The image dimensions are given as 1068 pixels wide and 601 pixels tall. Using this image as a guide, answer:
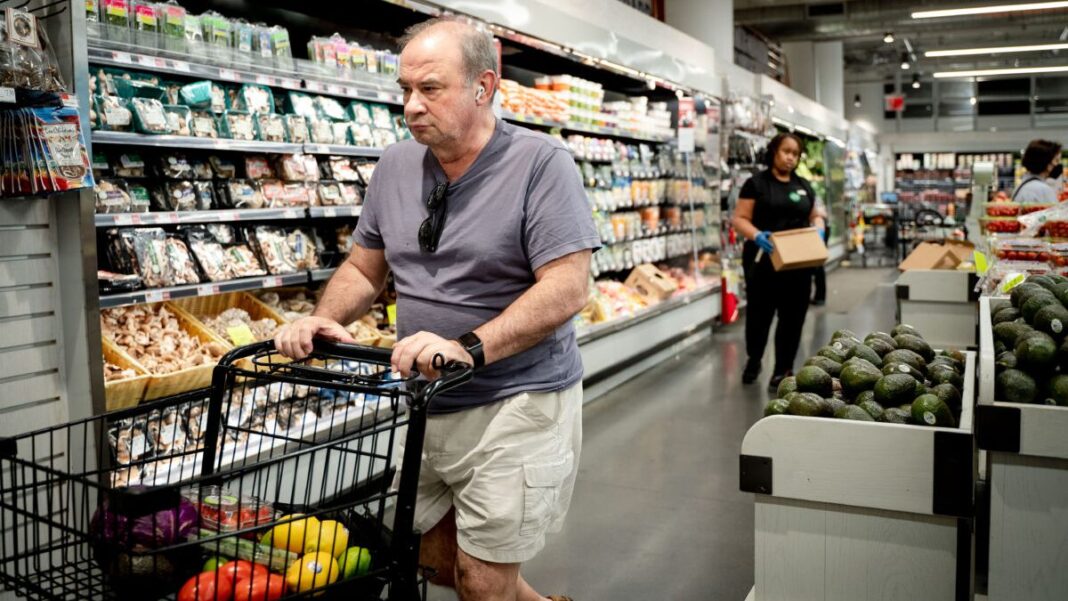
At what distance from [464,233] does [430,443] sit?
48 cm

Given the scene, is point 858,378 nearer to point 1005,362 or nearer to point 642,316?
point 1005,362

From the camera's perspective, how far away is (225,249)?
381cm

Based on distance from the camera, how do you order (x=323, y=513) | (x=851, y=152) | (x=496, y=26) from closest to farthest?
(x=323, y=513) < (x=496, y=26) < (x=851, y=152)

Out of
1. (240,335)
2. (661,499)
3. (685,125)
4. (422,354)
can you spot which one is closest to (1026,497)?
(422,354)

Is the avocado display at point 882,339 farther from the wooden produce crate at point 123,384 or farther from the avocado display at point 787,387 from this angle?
the wooden produce crate at point 123,384

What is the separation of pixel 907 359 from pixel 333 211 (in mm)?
2424

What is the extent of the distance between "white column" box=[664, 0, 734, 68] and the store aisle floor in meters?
4.58

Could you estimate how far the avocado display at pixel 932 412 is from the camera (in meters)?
2.25

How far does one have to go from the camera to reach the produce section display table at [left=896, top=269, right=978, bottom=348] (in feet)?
16.3

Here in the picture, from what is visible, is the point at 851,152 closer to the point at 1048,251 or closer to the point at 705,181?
the point at 705,181

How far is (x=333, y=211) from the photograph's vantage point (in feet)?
13.3

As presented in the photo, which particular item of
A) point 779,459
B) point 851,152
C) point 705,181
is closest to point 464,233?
point 779,459

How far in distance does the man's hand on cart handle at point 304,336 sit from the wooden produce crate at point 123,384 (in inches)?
56.8

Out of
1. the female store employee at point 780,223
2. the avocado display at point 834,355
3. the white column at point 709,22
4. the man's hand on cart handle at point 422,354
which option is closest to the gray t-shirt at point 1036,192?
the female store employee at point 780,223
